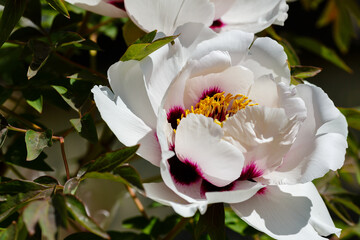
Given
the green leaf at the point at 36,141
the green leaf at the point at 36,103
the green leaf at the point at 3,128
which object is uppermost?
the green leaf at the point at 3,128

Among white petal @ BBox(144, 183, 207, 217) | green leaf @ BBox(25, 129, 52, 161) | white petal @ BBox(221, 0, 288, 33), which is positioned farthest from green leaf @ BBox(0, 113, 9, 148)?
white petal @ BBox(221, 0, 288, 33)

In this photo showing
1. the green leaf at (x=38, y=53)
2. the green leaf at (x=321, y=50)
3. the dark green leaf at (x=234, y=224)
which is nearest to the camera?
the green leaf at (x=38, y=53)

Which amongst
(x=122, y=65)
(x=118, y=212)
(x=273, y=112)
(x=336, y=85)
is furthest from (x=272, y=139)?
(x=336, y=85)

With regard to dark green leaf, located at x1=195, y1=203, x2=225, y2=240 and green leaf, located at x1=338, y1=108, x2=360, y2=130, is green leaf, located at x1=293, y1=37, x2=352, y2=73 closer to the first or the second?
green leaf, located at x1=338, y1=108, x2=360, y2=130

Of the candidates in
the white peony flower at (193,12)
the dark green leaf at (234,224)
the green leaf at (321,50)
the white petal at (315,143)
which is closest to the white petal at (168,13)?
the white peony flower at (193,12)

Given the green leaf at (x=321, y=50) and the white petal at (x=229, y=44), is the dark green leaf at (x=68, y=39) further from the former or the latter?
the green leaf at (x=321, y=50)

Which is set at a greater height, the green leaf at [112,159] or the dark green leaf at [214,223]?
the green leaf at [112,159]

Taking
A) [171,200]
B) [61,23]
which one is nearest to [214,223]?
[171,200]

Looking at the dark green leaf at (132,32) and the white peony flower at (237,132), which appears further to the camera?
the dark green leaf at (132,32)

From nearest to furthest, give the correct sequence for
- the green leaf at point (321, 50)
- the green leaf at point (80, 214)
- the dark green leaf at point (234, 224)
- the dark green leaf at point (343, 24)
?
the green leaf at point (80, 214), the dark green leaf at point (234, 224), the green leaf at point (321, 50), the dark green leaf at point (343, 24)
